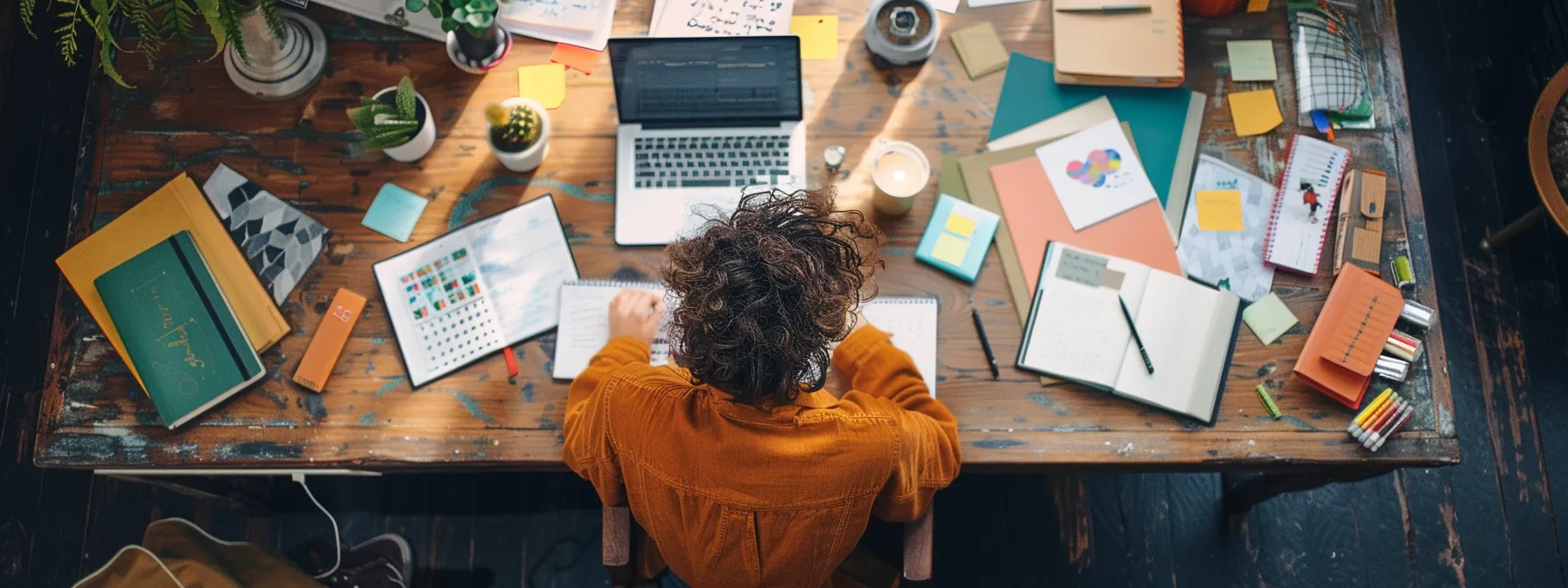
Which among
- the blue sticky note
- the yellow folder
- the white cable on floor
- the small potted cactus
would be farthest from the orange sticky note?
the white cable on floor

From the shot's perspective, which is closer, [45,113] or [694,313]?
[694,313]

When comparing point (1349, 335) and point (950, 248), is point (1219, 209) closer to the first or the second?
point (1349, 335)

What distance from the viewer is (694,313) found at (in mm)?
1163

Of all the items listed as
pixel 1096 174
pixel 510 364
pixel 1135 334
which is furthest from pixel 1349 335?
pixel 510 364

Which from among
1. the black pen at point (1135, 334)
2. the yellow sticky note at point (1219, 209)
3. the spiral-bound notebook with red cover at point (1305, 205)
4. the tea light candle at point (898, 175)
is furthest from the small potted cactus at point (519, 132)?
the spiral-bound notebook with red cover at point (1305, 205)

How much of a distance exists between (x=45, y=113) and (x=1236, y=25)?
2900 mm

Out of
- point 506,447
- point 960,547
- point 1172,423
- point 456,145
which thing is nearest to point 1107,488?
point 960,547

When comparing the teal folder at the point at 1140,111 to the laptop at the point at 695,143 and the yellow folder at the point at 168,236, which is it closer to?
the laptop at the point at 695,143

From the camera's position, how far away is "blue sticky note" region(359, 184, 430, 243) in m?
1.59

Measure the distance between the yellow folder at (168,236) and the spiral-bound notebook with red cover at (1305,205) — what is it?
1.68 meters

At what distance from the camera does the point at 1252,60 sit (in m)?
1.66

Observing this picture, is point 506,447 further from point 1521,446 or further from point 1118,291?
point 1521,446

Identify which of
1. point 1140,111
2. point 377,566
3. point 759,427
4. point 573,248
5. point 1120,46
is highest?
point 1120,46

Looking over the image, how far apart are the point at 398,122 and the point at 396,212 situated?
0.16m
